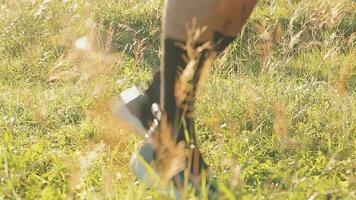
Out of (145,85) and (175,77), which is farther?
(145,85)

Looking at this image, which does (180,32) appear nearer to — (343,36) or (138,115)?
(138,115)

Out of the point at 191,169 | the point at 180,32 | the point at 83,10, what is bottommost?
the point at 83,10

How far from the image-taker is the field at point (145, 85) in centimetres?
193

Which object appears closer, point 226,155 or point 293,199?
point 293,199

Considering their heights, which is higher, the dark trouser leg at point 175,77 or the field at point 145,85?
the dark trouser leg at point 175,77

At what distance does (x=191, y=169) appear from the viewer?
2.00 metres

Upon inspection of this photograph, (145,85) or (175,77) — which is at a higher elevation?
(175,77)

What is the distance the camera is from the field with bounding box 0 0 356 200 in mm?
1931

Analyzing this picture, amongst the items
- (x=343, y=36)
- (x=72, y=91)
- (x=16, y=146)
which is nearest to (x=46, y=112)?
(x=72, y=91)

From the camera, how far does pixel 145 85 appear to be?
9.72ft

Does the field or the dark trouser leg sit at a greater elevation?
the dark trouser leg

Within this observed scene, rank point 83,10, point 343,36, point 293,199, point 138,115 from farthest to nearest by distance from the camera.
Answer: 1. point 83,10
2. point 343,36
3. point 138,115
4. point 293,199

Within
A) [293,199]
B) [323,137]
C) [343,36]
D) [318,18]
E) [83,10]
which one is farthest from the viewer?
[83,10]

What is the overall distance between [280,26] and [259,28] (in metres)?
0.13
